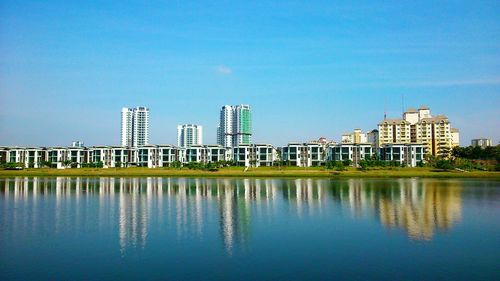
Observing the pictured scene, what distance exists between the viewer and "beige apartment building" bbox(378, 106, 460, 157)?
96812 mm

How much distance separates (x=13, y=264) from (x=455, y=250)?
16.3 meters

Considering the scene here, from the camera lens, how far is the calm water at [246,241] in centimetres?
1380

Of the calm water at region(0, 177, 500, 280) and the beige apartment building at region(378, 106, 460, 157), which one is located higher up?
the beige apartment building at region(378, 106, 460, 157)

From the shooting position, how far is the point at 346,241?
733 inches

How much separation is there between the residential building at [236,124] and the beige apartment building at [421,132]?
186 feet

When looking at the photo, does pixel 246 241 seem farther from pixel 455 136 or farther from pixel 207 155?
pixel 455 136

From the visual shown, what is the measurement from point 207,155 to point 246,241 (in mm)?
81483

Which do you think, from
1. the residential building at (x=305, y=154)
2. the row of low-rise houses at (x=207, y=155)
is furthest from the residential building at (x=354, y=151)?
the residential building at (x=305, y=154)

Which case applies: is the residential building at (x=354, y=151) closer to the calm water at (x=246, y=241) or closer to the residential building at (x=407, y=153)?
the residential building at (x=407, y=153)

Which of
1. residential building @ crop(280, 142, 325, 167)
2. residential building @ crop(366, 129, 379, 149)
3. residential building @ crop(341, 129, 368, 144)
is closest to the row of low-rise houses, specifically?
Answer: residential building @ crop(280, 142, 325, 167)

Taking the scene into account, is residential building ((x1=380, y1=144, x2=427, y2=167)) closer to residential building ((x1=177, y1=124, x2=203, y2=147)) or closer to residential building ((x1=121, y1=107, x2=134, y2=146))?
residential building ((x1=177, y1=124, x2=203, y2=147))

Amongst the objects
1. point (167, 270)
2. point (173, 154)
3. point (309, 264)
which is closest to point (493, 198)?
point (309, 264)

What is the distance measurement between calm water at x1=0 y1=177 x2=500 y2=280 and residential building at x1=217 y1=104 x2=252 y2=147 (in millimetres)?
116901

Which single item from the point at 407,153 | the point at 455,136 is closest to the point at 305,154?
the point at 407,153
